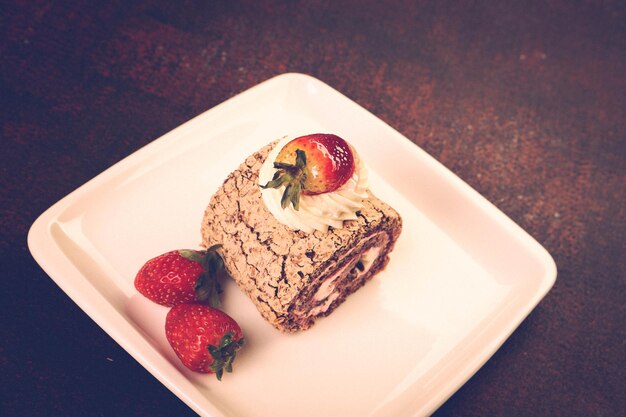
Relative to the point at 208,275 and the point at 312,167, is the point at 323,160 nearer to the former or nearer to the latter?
the point at 312,167

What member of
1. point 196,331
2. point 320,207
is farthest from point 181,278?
point 320,207

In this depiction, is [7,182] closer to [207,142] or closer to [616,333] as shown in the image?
[207,142]

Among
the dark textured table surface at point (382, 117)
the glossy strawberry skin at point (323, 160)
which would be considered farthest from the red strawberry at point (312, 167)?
the dark textured table surface at point (382, 117)

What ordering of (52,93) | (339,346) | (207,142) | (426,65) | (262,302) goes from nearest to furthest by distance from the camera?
(262,302)
(339,346)
(207,142)
(52,93)
(426,65)

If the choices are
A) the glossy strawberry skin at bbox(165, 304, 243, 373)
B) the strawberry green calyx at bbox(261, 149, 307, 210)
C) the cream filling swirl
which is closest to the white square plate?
the glossy strawberry skin at bbox(165, 304, 243, 373)

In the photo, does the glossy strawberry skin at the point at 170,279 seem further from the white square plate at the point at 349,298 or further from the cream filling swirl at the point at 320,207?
the cream filling swirl at the point at 320,207

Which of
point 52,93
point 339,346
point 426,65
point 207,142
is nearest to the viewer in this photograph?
point 339,346

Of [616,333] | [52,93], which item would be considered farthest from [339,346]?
[52,93]
